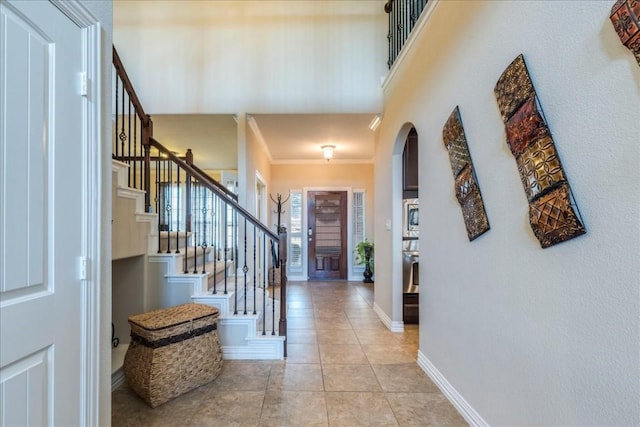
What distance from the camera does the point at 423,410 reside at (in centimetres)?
197

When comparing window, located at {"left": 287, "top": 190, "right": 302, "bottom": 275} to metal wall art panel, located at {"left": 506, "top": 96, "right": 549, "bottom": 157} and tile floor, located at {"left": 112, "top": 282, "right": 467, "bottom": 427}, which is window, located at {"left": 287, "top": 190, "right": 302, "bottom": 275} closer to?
tile floor, located at {"left": 112, "top": 282, "right": 467, "bottom": 427}

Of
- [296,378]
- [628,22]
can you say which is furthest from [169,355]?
[628,22]

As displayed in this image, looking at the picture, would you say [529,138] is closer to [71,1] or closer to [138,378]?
[71,1]

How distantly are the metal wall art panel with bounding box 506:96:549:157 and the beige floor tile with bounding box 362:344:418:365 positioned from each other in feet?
6.67

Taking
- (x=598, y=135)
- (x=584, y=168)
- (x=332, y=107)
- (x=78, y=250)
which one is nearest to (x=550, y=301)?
(x=584, y=168)

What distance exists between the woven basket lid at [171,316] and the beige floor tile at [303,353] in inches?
33.1

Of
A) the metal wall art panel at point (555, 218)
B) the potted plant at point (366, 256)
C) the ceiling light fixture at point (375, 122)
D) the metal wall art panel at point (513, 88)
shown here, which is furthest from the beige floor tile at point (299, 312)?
the metal wall art panel at point (513, 88)

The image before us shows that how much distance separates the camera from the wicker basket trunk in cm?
200

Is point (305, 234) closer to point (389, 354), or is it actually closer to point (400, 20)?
point (389, 354)

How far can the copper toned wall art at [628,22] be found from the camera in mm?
886

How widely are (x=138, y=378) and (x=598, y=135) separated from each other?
108 inches

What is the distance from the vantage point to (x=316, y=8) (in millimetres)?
3912

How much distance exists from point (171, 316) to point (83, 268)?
46.4 inches

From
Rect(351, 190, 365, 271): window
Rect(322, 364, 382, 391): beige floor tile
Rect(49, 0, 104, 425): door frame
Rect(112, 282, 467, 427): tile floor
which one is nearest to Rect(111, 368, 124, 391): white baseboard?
Rect(112, 282, 467, 427): tile floor
